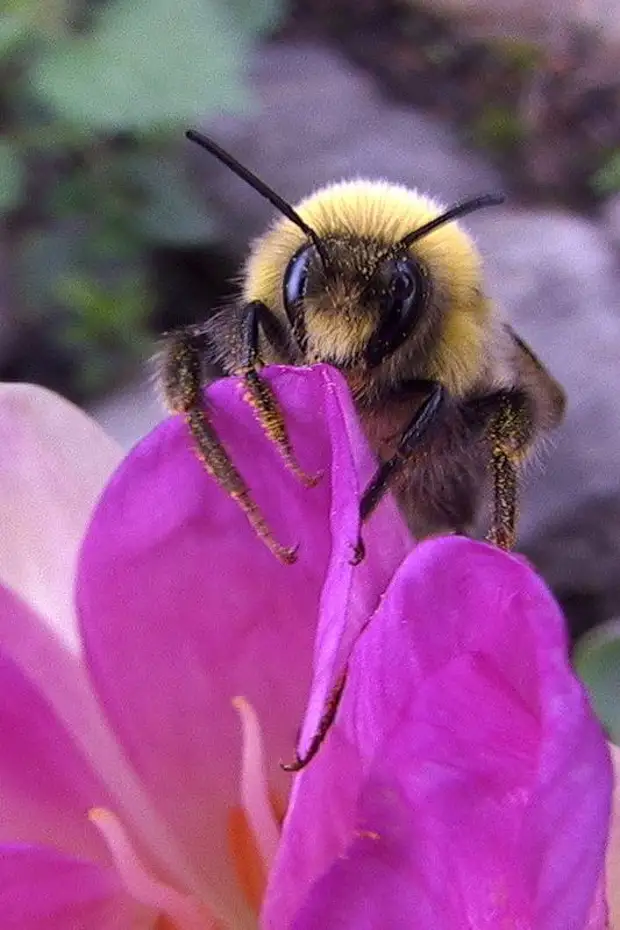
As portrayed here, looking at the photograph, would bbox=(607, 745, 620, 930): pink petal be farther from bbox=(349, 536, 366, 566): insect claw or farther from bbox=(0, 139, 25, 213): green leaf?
bbox=(0, 139, 25, 213): green leaf

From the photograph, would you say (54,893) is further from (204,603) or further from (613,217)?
(613,217)

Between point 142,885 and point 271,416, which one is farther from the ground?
point 271,416

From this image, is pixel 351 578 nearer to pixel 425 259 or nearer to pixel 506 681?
pixel 506 681

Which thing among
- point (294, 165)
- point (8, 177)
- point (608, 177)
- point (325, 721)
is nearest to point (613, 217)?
point (608, 177)

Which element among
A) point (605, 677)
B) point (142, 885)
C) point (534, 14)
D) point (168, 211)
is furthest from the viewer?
point (534, 14)

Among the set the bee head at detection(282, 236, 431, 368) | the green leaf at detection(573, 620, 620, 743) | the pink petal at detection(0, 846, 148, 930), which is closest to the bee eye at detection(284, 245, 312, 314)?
the bee head at detection(282, 236, 431, 368)

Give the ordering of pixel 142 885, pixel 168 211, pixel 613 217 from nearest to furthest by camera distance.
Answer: pixel 142 885, pixel 168 211, pixel 613 217
